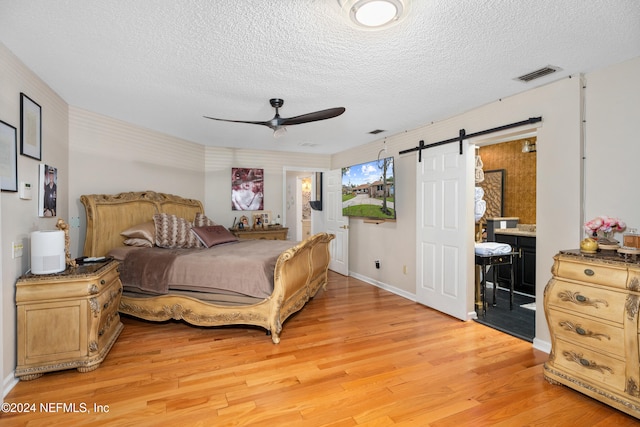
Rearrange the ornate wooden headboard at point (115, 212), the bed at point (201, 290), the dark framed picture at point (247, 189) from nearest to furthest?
the bed at point (201, 290) < the ornate wooden headboard at point (115, 212) < the dark framed picture at point (247, 189)

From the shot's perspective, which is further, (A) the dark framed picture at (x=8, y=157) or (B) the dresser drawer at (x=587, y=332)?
(A) the dark framed picture at (x=8, y=157)

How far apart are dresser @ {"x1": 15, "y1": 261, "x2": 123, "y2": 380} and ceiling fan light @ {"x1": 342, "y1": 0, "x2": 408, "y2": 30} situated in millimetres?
2641

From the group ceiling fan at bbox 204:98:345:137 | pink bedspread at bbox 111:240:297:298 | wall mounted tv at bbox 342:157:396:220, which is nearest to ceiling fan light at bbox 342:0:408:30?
ceiling fan at bbox 204:98:345:137

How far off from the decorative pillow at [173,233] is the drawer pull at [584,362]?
12.9ft

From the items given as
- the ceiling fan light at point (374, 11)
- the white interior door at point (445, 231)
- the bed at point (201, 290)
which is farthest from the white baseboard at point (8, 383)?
the white interior door at point (445, 231)

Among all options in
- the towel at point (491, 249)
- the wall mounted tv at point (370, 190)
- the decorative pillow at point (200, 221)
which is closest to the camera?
the towel at point (491, 249)

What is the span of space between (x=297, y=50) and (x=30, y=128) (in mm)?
2266

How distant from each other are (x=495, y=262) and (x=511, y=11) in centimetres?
293

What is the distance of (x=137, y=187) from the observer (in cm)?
454

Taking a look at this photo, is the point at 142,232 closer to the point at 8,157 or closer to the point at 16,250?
the point at 16,250

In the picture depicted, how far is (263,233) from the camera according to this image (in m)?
5.92

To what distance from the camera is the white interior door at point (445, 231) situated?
3.77 m

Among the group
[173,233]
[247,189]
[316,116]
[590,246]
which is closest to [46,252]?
[173,233]

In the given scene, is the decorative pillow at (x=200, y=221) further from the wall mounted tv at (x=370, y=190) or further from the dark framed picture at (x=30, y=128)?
the wall mounted tv at (x=370, y=190)
